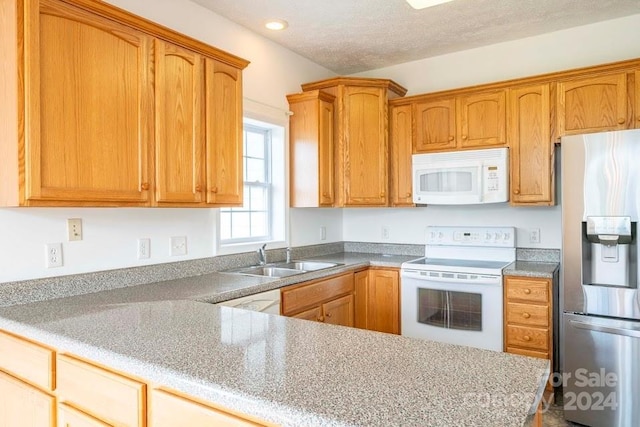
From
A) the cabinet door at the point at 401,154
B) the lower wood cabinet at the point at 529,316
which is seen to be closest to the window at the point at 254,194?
the cabinet door at the point at 401,154

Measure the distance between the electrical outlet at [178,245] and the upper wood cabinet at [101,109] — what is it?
43 cm

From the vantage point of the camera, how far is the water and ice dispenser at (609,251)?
2.37m

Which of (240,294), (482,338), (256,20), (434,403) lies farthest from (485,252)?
(434,403)

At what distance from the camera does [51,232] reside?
2.02 m

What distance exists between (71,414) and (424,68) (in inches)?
143

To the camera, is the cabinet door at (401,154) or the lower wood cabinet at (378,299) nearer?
the lower wood cabinet at (378,299)

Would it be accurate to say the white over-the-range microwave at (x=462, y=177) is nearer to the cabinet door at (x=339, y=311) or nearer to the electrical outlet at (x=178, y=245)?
the cabinet door at (x=339, y=311)

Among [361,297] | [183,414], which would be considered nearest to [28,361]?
[183,414]

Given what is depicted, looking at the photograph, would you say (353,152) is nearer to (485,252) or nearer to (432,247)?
(432,247)

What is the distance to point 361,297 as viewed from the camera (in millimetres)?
3398

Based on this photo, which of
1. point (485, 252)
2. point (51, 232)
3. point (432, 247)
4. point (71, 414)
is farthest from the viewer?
point (432, 247)

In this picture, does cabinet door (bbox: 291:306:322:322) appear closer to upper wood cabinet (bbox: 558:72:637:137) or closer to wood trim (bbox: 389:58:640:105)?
wood trim (bbox: 389:58:640:105)

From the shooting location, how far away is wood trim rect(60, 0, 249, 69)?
1817mm

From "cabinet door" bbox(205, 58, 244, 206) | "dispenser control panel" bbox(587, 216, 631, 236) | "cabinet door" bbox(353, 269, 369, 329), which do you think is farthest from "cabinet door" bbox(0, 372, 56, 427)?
"dispenser control panel" bbox(587, 216, 631, 236)
